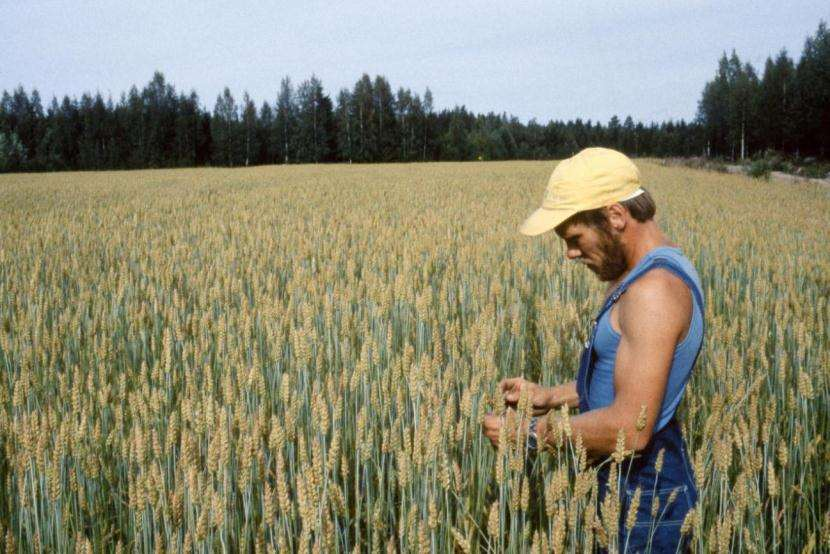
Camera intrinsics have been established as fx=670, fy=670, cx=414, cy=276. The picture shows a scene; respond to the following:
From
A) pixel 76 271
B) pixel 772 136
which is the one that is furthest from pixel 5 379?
pixel 772 136

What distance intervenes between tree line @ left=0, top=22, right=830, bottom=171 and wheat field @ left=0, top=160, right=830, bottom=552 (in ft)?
→ 165

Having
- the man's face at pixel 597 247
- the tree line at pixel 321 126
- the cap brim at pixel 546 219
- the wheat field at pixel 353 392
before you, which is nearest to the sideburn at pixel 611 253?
the man's face at pixel 597 247

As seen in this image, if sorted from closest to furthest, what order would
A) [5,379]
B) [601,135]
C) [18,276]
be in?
[5,379] < [18,276] < [601,135]

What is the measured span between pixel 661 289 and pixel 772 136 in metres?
65.2

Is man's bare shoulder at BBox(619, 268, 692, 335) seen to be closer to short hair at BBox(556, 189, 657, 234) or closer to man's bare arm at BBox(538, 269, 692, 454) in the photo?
man's bare arm at BBox(538, 269, 692, 454)

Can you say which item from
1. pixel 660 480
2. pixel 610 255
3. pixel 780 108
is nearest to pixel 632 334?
pixel 610 255

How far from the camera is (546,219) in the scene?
162cm

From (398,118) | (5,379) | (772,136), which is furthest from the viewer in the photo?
(398,118)

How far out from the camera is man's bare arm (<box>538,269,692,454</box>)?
1425mm

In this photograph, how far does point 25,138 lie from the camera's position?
63.7m

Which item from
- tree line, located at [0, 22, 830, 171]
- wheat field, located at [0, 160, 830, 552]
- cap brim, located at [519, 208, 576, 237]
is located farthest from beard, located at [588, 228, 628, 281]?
tree line, located at [0, 22, 830, 171]

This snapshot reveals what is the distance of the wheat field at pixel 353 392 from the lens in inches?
58.0

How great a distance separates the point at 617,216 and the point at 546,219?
0.17 meters

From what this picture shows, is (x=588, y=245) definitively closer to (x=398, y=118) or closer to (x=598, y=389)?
(x=598, y=389)
